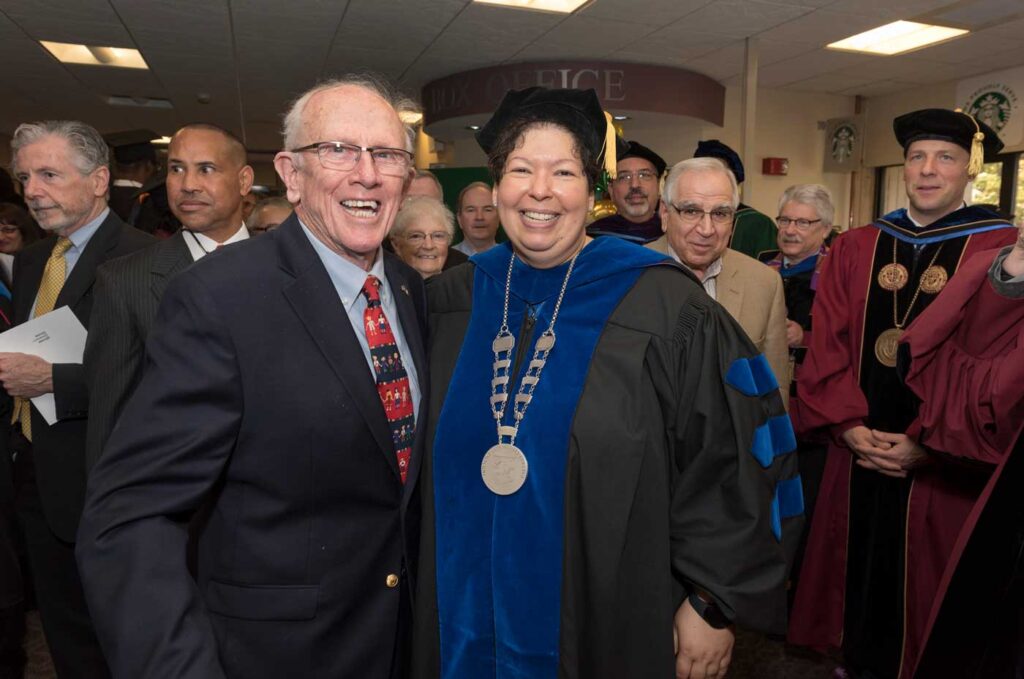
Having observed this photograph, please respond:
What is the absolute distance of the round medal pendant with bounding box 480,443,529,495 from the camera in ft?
4.98

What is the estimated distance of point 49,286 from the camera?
8.32 ft

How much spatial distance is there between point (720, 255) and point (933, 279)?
2.68 feet

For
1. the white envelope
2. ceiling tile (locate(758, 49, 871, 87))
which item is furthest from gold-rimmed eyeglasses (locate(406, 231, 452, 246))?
ceiling tile (locate(758, 49, 871, 87))

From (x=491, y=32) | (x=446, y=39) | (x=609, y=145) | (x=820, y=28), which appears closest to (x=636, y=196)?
(x=609, y=145)

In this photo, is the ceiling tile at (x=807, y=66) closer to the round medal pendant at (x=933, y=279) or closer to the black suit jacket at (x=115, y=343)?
the round medal pendant at (x=933, y=279)

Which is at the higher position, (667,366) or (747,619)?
(667,366)

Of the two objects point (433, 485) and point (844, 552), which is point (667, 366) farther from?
point (844, 552)

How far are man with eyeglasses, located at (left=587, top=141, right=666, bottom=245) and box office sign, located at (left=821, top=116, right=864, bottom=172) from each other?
277 inches

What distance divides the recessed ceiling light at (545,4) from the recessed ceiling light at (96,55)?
13.5 feet

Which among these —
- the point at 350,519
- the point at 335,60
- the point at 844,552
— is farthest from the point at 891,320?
the point at 335,60

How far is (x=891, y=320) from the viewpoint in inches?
111

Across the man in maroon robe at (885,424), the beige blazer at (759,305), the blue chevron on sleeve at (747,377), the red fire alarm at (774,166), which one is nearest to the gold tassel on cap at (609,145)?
the blue chevron on sleeve at (747,377)

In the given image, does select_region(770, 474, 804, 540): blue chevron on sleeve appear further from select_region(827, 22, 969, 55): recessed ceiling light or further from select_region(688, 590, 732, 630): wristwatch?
select_region(827, 22, 969, 55): recessed ceiling light

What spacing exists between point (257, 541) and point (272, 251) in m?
0.54
